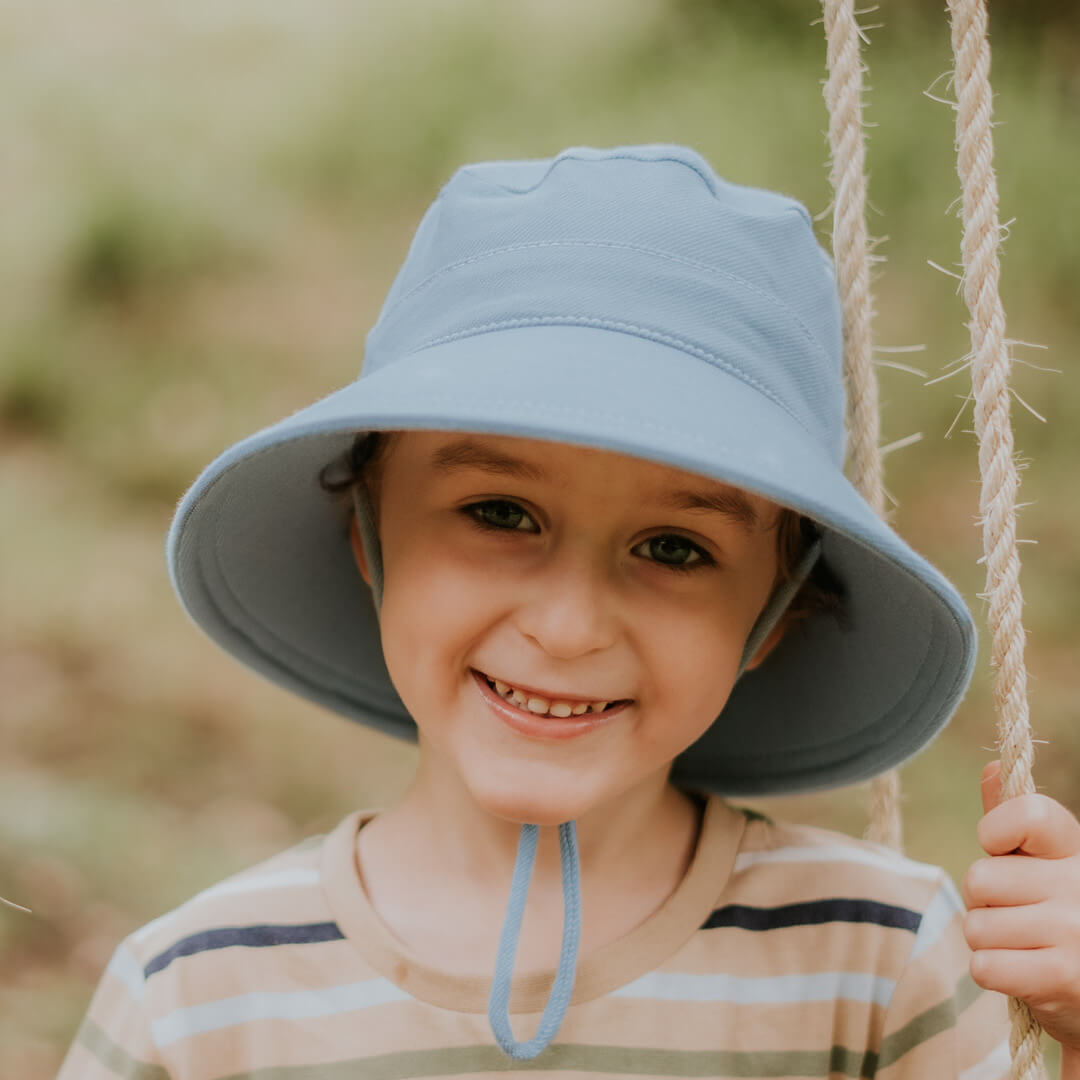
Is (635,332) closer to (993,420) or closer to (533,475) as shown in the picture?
(533,475)

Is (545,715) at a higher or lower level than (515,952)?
higher

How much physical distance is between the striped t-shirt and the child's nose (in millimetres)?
253

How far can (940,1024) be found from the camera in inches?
39.2

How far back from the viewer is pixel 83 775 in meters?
2.01

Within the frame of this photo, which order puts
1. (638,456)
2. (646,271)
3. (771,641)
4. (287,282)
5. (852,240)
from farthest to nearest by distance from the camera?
(287,282) < (771,641) < (852,240) < (646,271) < (638,456)

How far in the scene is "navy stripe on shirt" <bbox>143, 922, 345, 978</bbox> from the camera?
40.1 inches

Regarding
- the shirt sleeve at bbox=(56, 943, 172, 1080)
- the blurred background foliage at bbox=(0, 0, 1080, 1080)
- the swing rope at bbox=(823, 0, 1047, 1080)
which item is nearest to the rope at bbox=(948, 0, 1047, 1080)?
the swing rope at bbox=(823, 0, 1047, 1080)

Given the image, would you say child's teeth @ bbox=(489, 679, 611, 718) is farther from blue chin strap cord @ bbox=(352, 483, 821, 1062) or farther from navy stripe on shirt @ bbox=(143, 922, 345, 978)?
navy stripe on shirt @ bbox=(143, 922, 345, 978)

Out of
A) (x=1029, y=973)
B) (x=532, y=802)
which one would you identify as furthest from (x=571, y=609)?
(x=1029, y=973)

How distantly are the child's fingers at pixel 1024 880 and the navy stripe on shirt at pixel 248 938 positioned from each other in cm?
46

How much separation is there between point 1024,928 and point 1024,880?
3 cm

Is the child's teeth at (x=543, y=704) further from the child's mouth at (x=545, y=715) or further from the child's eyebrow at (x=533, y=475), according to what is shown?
the child's eyebrow at (x=533, y=475)

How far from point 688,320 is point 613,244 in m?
0.07

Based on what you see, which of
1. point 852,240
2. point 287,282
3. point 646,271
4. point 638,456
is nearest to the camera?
point 638,456
